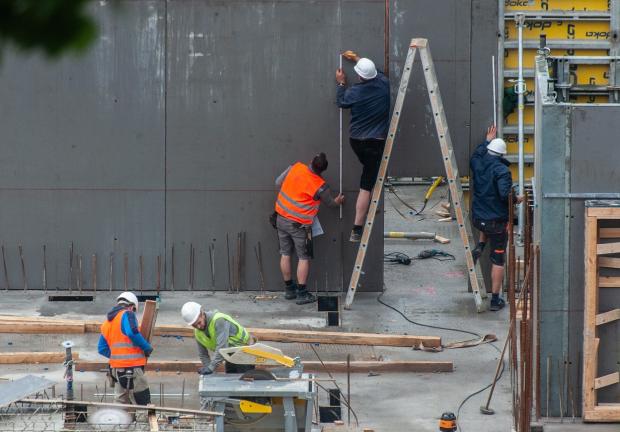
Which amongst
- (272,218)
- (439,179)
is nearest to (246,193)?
(272,218)

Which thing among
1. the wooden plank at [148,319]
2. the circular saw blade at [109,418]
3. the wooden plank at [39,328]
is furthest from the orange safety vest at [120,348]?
the wooden plank at [39,328]

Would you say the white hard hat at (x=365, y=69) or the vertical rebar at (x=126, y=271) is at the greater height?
the white hard hat at (x=365, y=69)

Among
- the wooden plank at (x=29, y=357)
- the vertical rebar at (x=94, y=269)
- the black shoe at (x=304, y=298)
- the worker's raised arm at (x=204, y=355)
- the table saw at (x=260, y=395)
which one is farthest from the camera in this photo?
the vertical rebar at (x=94, y=269)

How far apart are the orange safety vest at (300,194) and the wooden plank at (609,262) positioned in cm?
493

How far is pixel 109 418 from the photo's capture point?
357 inches

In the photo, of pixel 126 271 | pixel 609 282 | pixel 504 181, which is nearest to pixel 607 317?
pixel 609 282

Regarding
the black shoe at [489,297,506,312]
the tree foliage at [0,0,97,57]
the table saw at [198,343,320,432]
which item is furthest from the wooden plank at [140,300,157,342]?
the tree foliage at [0,0,97,57]

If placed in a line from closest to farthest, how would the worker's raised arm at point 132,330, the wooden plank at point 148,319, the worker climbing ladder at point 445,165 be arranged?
the worker's raised arm at point 132,330 → the wooden plank at point 148,319 → the worker climbing ladder at point 445,165

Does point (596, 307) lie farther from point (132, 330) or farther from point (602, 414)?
point (132, 330)

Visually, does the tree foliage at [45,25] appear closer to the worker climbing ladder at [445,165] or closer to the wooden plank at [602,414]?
the wooden plank at [602,414]

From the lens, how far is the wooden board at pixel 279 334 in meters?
12.8

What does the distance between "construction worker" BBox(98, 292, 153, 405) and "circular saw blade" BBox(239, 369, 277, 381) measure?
1.14 meters

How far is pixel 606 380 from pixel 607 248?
1165 mm

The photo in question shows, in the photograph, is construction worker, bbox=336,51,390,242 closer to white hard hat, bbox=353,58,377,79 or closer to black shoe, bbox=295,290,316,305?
white hard hat, bbox=353,58,377,79
